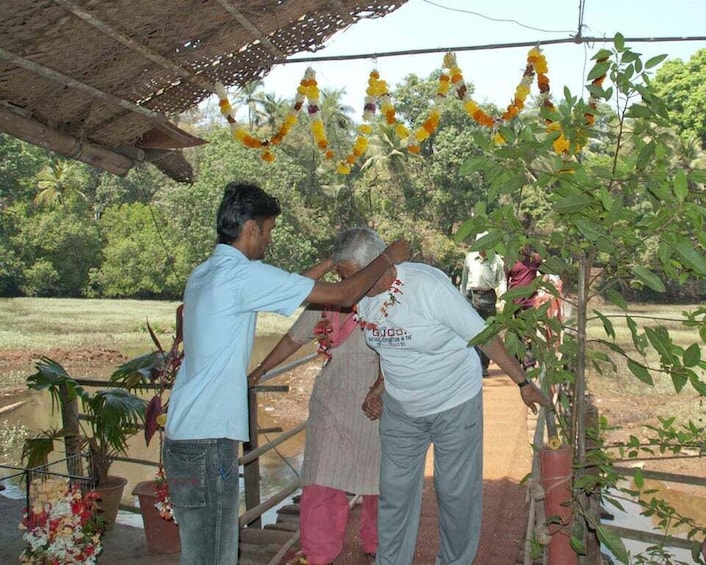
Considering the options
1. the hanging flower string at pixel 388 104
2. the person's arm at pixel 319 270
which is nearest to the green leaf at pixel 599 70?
the person's arm at pixel 319 270

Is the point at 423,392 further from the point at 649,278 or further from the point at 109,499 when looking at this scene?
the point at 109,499

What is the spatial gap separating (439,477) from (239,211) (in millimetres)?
1395

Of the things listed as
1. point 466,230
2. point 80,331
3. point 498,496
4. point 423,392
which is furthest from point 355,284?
point 80,331

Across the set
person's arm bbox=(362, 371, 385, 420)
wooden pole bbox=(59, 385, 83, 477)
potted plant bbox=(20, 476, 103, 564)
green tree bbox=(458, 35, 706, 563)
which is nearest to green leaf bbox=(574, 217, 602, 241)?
green tree bbox=(458, 35, 706, 563)

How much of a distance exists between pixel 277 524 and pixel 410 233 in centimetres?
2538

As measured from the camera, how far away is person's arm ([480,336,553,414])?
291 centimetres

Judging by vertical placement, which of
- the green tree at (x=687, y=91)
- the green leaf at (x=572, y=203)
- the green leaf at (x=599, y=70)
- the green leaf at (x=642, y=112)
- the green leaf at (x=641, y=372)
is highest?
the green tree at (x=687, y=91)

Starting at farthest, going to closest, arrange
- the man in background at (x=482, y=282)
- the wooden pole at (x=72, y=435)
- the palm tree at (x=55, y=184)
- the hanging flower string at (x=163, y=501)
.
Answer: the palm tree at (x=55, y=184) → the man in background at (x=482, y=282) → the wooden pole at (x=72, y=435) → the hanging flower string at (x=163, y=501)

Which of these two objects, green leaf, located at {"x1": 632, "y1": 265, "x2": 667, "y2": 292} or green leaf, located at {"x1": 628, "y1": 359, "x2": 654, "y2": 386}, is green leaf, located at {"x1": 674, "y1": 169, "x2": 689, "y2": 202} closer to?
green leaf, located at {"x1": 632, "y1": 265, "x2": 667, "y2": 292}

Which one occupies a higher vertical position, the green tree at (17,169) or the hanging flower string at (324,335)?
the green tree at (17,169)

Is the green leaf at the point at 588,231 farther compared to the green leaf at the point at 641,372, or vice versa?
the green leaf at the point at 641,372

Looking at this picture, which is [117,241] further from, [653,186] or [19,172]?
[653,186]

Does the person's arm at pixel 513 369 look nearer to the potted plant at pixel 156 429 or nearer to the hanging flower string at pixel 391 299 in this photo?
the hanging flower string at pixel 391 299

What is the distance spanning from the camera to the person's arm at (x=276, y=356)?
349cm
